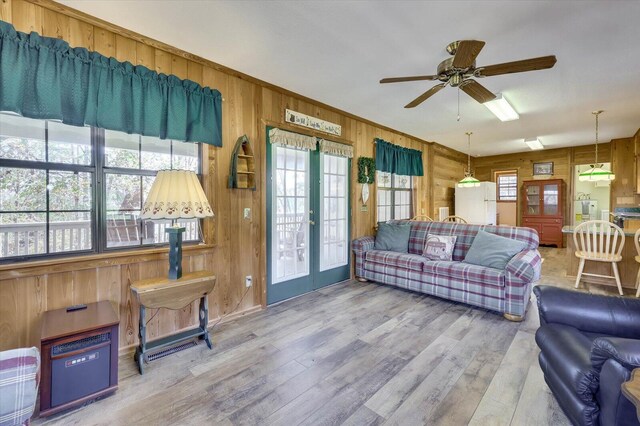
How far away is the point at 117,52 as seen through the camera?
227 cm

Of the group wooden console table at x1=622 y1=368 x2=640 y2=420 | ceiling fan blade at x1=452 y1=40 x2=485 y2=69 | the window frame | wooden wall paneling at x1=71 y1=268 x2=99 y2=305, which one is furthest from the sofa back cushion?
the window frame

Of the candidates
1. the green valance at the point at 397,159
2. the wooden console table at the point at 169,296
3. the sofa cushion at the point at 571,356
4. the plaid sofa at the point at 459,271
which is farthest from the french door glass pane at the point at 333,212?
the sofa cushion at the point at 571,356

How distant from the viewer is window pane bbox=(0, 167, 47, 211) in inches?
75.5

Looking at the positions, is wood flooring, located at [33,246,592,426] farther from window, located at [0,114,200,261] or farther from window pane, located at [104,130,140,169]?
window pane, located at [104,130,140,169]

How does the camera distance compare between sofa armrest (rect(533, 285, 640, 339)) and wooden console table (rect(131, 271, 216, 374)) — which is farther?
wooden console table (rect(131, 271, 216, 374))

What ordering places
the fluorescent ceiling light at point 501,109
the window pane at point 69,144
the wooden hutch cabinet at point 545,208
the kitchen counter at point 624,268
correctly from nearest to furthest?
the window pane at point 69,144 → the fluorescent ceiling light at point 501,109 → the kitchen counter at point 624,268 → the wooden hutch cabinet at point 545,208

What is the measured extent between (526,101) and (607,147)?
451 cm

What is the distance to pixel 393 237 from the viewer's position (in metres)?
4.39

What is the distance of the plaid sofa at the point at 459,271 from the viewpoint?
2982mm

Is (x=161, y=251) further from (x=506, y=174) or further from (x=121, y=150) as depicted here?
(x=506, y=174)

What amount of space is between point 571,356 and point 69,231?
3.21 metres

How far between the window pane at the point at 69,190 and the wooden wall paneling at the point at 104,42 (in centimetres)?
95

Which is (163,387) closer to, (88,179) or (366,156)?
(88,179)

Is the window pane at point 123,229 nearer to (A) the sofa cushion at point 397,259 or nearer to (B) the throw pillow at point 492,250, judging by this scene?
(A) the sofa cushion at point 397,259
